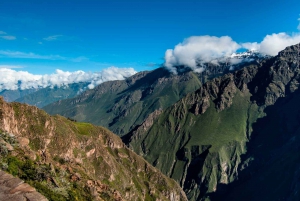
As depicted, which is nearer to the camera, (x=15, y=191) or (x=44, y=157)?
(x=15, y=191)

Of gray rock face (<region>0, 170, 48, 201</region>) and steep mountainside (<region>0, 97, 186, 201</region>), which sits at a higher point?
gray rock face (<region>0, 170, 48, 201</region>)

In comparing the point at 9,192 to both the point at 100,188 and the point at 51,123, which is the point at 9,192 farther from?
the point at 51,123

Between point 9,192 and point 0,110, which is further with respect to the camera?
point 0,110

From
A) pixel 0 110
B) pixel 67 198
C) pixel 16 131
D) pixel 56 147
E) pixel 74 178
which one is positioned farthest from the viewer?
pixel 56 147

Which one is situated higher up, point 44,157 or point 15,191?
point 15,191

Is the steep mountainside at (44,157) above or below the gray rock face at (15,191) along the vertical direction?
below

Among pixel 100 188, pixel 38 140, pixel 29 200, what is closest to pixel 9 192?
pixel 29 200

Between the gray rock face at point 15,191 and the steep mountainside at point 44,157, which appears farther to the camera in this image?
the steep mountainside at point 44,157

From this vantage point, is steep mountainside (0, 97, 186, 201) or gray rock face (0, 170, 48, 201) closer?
gray rock face (0, 170, 48, 201)
